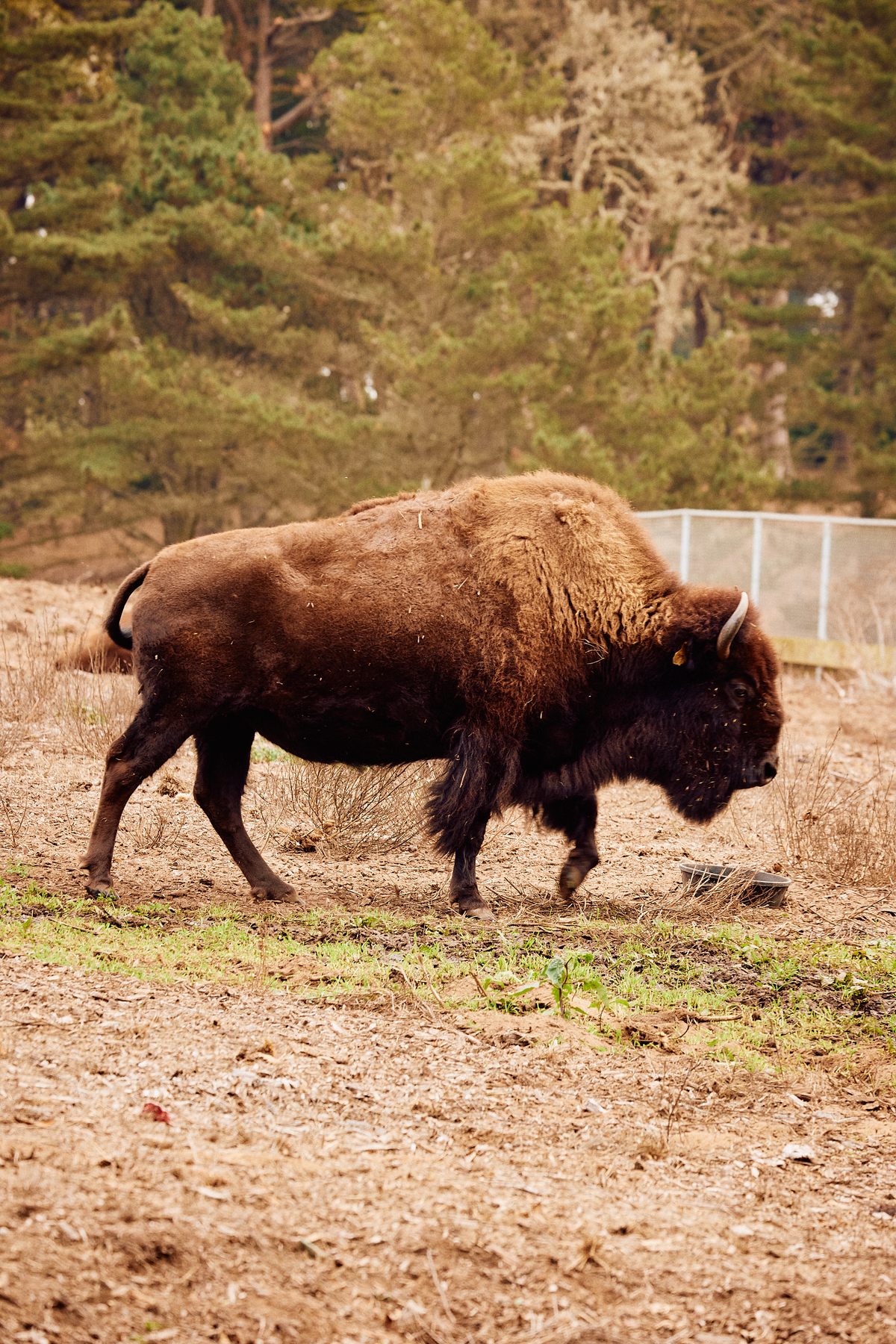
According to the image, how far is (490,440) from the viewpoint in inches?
1004

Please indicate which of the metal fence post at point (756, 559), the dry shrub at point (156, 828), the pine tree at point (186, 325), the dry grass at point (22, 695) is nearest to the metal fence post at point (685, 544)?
the metal fence post at point (756, 559)

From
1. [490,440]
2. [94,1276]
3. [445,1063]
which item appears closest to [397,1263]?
[94,1276]

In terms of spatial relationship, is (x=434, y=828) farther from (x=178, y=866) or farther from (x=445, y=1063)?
(x=445, y=1063)

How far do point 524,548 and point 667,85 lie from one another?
86.2 feet

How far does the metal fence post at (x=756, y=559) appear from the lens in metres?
20.0

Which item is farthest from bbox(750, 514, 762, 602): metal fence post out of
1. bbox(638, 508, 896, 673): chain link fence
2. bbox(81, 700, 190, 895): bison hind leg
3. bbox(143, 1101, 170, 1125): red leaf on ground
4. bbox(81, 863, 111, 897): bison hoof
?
bbox(143, 1101, 170, 1125): red leaf on ground

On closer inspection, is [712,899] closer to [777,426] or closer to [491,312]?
[491,312]

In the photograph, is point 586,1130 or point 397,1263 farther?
point 586,1130

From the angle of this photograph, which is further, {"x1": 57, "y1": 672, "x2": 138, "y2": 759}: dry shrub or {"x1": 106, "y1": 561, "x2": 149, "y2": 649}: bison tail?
{"x1": 57, "y1": 672, "x2": 138, "y2": 759}: dry shrub

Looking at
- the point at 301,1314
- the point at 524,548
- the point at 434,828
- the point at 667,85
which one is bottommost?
the point at 434,828

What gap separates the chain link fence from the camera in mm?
19547

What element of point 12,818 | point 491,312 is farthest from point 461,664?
point 491,312

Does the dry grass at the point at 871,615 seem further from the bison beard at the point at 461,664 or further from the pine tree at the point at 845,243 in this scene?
the bison beard at the point at 461,664

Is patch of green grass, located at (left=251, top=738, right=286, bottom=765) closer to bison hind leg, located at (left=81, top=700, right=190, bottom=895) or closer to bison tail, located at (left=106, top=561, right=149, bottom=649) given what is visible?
bison tail, located at (left=106, top=561, right=149, bottom=649)
